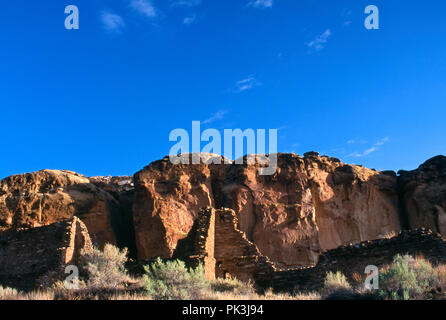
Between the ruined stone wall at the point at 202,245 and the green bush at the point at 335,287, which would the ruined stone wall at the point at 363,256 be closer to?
the green bush at the point at 335,287

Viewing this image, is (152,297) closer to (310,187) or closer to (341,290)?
(341,290)

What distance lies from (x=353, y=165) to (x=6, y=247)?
26.4m

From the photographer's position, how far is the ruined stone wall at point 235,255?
14.6 meters

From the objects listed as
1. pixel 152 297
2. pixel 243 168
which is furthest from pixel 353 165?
pixel 152 297

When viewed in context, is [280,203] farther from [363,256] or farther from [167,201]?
[363,256]

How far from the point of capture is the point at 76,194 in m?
26.7

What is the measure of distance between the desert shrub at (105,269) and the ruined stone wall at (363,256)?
17.9 ft

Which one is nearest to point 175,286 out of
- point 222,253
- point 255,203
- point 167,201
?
point 222,253

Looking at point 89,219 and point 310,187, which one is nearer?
point 89,219

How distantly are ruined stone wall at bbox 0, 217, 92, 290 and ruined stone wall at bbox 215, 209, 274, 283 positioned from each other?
5353mm

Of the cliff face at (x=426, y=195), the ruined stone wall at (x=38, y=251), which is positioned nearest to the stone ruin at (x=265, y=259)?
the ruined stone wall at (x=38, y=251)

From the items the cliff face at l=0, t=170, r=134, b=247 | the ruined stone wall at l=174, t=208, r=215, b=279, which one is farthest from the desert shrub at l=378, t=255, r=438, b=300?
the cliff face at l=0, t=170, r=134, b=247

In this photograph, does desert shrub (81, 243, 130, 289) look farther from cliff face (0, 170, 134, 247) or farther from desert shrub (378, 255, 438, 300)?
cliff face (0, 170, 134, 247)

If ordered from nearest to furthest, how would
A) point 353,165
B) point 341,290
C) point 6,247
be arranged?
point 341,290, point 6,247, point 353,165
